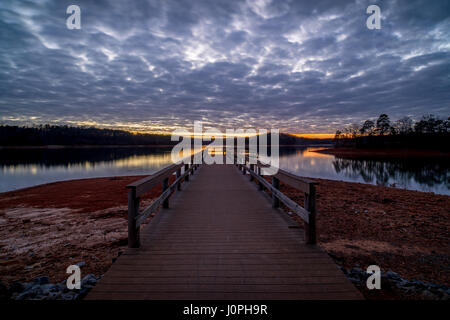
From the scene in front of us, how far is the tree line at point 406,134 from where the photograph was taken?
196 ft

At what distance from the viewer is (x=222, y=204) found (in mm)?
6168

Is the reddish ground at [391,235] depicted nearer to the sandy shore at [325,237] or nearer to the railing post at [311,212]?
the sandy shore at [325,237]

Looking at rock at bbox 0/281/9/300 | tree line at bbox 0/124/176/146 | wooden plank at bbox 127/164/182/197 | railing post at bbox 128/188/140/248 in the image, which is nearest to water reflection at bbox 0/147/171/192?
rock at bbox 0/281/9/300

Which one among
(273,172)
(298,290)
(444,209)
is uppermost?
(273,172)

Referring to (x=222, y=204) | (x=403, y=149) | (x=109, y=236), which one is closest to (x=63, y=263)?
(x=109, y=236)

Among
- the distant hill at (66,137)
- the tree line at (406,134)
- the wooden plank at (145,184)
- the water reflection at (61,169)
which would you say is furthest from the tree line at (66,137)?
the wooden plank at (145,184)

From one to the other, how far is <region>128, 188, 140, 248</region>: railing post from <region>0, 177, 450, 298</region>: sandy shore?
0.73 m

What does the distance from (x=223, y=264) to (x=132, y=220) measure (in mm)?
1589

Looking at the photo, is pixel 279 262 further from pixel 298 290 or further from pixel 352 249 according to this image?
pixel 352 249

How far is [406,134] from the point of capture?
6694 cm

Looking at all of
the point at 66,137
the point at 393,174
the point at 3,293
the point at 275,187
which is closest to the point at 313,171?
Answer: the point at 393,174

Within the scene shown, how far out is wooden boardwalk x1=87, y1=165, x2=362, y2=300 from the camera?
2.38 m

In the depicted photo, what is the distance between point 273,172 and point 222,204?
1884 millimetres

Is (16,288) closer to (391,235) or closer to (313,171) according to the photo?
(391,235)
